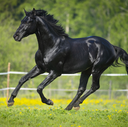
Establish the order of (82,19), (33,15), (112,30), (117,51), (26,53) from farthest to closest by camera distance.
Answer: (82,19) → (112,30) → (26,53) → (117,51) → (33,15)

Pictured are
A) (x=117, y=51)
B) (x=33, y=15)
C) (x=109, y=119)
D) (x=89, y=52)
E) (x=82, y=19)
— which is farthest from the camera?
(x=82, y=19)

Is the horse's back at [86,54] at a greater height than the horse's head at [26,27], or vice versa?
the horse's head at [26,27]

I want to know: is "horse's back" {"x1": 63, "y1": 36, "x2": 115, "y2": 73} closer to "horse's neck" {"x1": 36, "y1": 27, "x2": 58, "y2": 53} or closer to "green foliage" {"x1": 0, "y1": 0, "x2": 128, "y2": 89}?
"horse's neck" {"x1": 36, "y1": 27, "x2": 58, "y2": 53}

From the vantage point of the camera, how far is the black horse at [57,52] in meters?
5.05

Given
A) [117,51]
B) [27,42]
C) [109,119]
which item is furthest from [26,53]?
[109,119]

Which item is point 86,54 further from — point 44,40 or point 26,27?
point 26,27

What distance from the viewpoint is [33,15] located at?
16.7ft

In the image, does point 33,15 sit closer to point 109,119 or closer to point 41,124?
point 41,124

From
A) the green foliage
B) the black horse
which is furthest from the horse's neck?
the green foliage

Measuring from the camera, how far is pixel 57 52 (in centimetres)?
517

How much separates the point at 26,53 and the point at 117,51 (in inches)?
595

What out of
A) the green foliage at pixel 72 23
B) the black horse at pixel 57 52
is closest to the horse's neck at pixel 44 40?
the black horse at pixel 57 52

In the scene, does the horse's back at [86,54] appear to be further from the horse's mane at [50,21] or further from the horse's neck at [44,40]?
the horse's neck at [44,40]

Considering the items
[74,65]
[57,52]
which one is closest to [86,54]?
[74,65]
